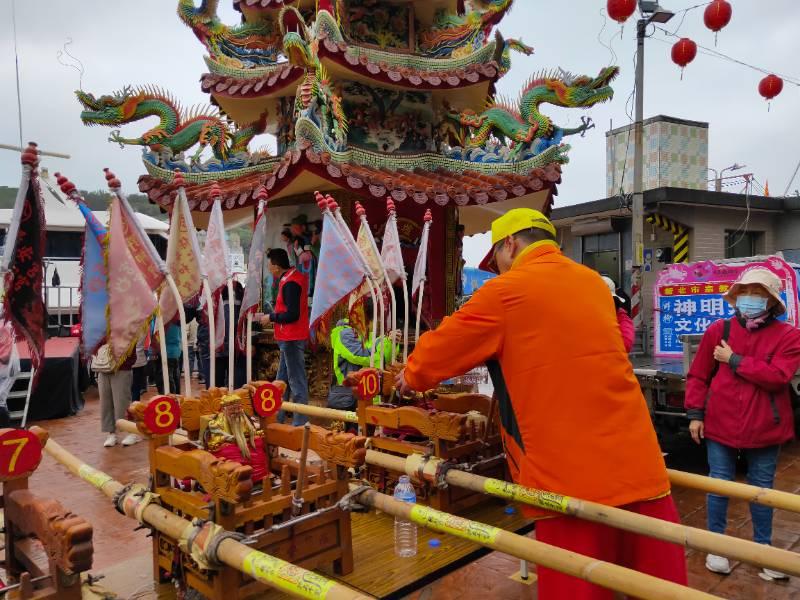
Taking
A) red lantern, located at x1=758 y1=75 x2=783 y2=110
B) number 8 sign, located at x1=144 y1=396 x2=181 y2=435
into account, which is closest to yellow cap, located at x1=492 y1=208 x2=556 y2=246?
number 8 sign, located at x1=144 y1=396 x2=181 y2=435

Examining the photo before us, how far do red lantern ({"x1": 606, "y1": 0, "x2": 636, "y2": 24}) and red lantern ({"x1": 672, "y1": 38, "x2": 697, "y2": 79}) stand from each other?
58.7 inches

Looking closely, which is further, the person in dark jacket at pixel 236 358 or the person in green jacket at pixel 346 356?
the person in dark jacket at pixel 236 358

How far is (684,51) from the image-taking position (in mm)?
9820

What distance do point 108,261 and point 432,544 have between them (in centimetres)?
207

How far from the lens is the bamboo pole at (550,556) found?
5.04 feet

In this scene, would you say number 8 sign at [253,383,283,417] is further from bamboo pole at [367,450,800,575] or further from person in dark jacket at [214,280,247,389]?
person in dark jacket at [214,280,247,389]

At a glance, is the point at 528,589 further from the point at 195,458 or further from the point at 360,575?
the point at 195,458

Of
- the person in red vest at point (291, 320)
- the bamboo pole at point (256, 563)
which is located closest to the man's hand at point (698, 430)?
the bamboo pole at point (256, 563)

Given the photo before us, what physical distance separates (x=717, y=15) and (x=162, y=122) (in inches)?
334

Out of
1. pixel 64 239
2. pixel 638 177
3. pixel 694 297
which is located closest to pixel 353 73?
pixel 638 177

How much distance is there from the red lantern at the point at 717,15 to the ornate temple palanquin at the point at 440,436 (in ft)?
26.5

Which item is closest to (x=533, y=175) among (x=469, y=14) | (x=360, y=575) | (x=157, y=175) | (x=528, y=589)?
(x=469, y=14)

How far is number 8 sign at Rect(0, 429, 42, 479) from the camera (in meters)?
2.29

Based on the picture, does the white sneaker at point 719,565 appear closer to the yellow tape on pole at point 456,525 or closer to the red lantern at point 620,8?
the yellow tape on pole at point 456,525
